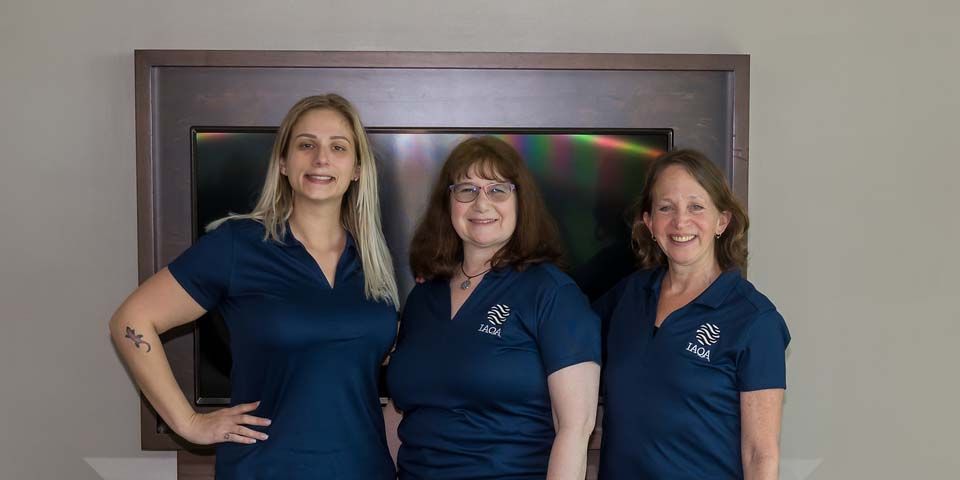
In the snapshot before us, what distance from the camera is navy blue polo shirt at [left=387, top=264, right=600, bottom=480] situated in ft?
6.04

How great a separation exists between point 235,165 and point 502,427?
1128 millimetres

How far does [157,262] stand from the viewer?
2465 mm

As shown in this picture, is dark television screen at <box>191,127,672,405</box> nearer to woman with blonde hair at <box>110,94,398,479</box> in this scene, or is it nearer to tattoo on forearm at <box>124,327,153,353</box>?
woman with blonde hair at <box>110,94,398,479</box>

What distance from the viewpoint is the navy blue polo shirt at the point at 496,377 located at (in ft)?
6.04

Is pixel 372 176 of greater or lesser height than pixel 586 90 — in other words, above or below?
below

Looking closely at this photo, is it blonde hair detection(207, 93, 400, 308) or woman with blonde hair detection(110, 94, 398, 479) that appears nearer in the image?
woman with blonde hair detection(110, 94, 398, 479)

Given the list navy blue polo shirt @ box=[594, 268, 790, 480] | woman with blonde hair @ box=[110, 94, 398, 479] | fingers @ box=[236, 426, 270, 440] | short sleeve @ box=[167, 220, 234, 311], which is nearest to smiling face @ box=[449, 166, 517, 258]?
woman with blonde hair @ box=[110, 94, 398, 479]

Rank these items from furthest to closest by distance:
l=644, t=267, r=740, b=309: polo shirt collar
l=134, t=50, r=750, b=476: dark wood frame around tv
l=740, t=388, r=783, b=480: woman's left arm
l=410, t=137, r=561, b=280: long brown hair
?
l=134, t=50, r=750, b=476: dark wood frame around tv, l=410, t=137, r=561, b=280: long brown hair, l=644, t=267, r=740, b=309: polo shirt collar, l=740, t=388, r=783, b=480: woman's left arm

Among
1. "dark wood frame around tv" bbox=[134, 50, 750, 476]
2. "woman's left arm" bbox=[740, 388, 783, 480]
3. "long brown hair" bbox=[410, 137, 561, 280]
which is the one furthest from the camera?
"dark wood frame around tv" bbox=[134, 50, 750, 476]

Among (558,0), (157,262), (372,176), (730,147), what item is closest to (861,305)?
(730,147)

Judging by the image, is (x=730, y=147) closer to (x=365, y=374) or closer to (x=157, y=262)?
(x=365, y=374)

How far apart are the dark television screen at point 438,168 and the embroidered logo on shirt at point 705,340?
70 cm

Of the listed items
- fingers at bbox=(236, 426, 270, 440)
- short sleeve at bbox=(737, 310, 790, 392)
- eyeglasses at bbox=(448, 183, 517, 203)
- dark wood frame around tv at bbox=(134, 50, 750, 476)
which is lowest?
fingers at bbox=(236, 426, 270, 440)

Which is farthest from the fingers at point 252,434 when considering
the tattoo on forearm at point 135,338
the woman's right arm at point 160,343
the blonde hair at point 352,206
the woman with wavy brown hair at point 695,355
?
the woman with wavy brown hair at point 695,355
